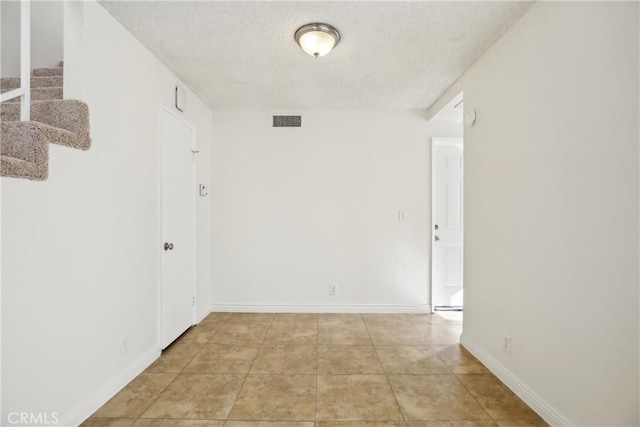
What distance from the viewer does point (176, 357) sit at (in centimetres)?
254

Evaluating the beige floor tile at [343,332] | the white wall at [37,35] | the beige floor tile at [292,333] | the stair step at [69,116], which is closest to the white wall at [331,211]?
the beige floor tile at [343,332]

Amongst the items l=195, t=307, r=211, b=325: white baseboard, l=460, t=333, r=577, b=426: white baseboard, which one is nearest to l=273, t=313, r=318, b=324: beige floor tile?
l=195, t=307, r=211, b=325: white baseboard

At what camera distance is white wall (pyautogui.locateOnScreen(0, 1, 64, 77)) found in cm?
238

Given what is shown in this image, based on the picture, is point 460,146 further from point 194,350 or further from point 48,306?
point 48,306

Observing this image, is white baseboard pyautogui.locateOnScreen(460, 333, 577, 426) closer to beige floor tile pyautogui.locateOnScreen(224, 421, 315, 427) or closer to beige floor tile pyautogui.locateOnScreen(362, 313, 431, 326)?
beige floor tile pyautogui.locateOnScreen(362, 313, 431, 326)

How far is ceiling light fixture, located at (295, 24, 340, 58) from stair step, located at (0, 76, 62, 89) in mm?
1688

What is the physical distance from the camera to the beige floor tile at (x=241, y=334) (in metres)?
2.86

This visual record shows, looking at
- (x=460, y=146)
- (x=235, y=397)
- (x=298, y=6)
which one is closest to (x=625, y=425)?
(x=235, y=397)

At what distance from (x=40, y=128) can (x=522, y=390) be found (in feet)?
10.1

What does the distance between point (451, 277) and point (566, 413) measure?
2.27m

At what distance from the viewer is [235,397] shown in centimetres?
198

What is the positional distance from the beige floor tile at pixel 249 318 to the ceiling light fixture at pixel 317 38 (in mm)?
2780

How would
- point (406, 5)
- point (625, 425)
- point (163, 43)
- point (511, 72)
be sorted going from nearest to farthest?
point (625, 425) < point (406, 5) < point (511, 72) < point (163, 43)

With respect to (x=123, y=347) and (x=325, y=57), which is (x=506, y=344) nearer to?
(x=325, y=57)
